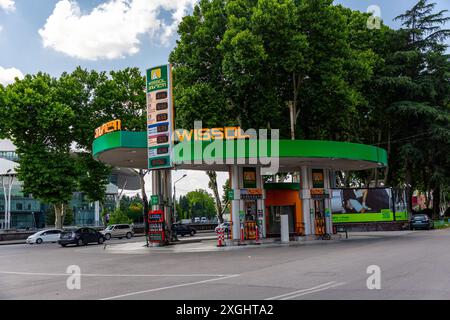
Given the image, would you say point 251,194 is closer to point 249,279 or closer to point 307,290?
point 249,279

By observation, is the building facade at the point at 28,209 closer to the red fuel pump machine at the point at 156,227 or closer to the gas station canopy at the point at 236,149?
the red fuel pump machine at the point at 156,227

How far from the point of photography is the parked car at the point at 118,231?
4944 centimetres

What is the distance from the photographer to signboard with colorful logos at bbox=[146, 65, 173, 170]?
2877 cm

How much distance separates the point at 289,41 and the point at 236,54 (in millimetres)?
4308

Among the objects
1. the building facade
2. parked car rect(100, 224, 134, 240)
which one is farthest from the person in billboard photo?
the building facade

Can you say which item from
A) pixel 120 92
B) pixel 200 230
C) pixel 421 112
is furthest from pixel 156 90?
pixel 200 230

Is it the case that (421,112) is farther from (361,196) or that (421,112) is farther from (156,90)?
(156,90)

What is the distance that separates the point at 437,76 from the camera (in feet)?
155

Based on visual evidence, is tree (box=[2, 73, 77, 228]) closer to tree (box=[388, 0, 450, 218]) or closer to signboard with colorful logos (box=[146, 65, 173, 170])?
signboard with colorful logos (box=[146, 65, 173, 170])

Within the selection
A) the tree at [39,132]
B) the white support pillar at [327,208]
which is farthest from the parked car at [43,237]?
the white support pillar at [327,208]

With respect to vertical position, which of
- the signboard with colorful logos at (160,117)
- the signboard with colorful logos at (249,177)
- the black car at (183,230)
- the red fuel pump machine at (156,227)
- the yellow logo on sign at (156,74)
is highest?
the yellow logo on sign at (156,74)

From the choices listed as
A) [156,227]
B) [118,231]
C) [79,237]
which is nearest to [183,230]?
[118,231]

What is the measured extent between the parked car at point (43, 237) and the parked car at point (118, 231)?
16.6 ft

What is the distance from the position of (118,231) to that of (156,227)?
20422 millimetres
